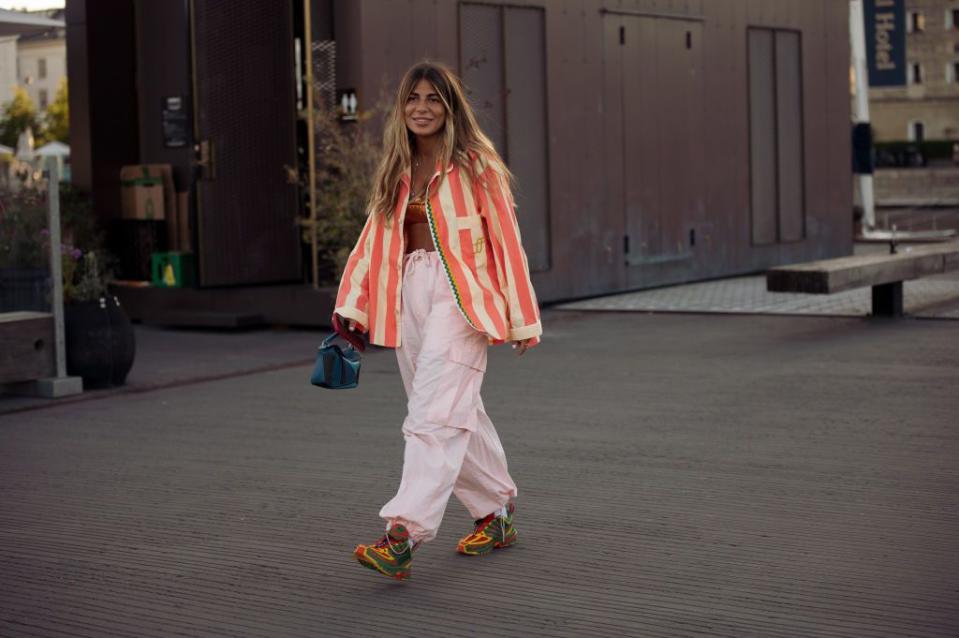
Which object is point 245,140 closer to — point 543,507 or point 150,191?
point 150,191

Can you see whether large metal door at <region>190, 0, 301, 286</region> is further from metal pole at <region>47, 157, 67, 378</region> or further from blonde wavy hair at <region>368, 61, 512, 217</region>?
blonde wavy hair at <region>368, 61, 512, 217</region>

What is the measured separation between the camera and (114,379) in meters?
11.0

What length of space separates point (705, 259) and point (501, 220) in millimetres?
13597

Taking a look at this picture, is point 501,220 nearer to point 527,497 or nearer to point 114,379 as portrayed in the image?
point 527,497

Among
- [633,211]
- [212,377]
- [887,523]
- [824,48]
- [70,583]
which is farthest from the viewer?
[824,48]

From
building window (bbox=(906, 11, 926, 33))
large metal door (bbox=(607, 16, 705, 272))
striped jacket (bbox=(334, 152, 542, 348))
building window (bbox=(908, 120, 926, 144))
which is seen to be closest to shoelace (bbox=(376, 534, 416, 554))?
striped jacket (bbox=(334, 152, 542, 348))

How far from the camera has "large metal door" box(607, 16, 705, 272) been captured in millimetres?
17656

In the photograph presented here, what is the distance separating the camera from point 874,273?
13.2 meters

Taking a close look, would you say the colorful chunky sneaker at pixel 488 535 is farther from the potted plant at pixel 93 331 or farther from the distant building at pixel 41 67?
the distant building at pixel 41 67

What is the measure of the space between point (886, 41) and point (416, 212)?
2690 cm

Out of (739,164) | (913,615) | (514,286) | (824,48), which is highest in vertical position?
(824,48)

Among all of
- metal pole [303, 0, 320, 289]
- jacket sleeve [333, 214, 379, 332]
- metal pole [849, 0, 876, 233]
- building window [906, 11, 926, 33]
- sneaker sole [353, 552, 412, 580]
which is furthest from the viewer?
building window [906, 11, 926, 33]

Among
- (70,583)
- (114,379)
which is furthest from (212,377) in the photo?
(70,583)

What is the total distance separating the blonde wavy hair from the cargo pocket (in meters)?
0.59
